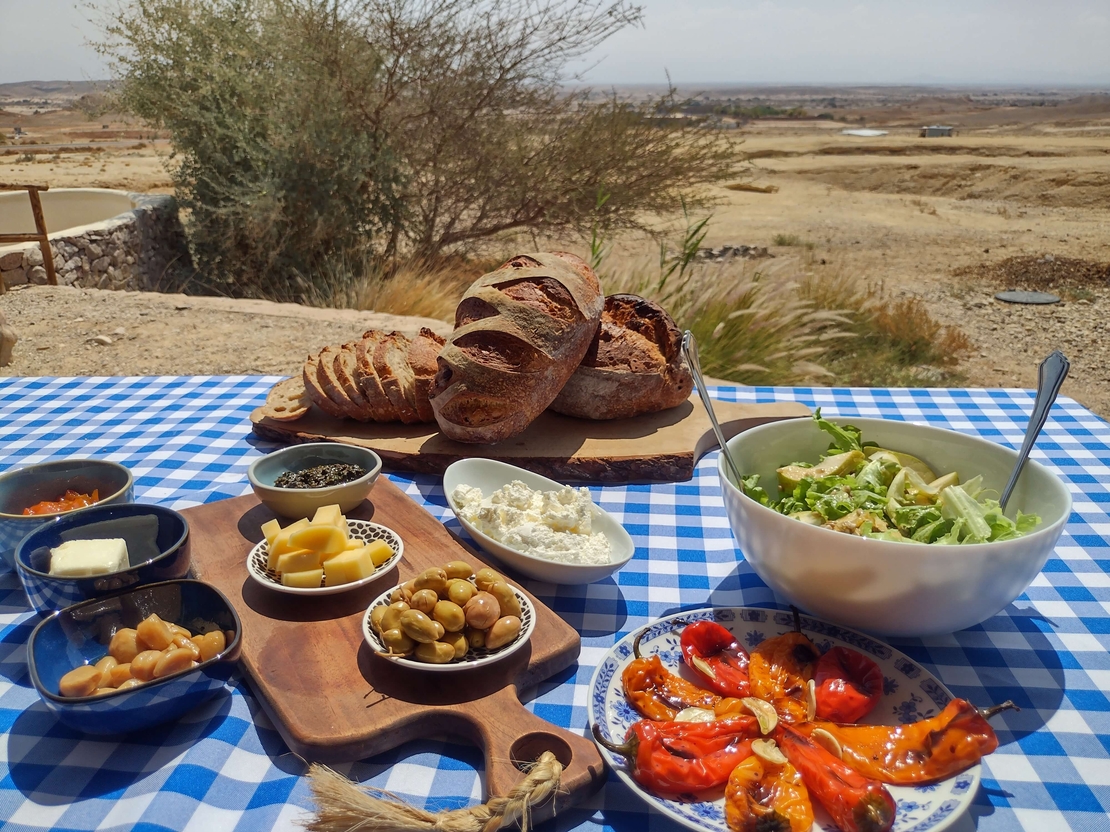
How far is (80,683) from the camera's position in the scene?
1075 millimetres

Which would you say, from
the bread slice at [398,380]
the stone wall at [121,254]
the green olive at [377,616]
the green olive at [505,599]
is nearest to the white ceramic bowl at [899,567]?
the green olive at [505,599]

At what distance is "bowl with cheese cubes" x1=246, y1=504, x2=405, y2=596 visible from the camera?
1.40 m

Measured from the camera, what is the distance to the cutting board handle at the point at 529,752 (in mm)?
1021

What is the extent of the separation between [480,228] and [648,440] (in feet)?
30.1

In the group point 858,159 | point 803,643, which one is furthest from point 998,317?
point 858,159

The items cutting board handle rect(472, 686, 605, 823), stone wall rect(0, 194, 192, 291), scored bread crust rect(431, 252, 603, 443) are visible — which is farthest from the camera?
stone wall rect(0, 194, 192, 291)

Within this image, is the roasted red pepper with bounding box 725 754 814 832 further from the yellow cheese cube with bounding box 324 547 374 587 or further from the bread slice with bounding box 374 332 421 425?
the bread slice with bounding box 374 332 421 425

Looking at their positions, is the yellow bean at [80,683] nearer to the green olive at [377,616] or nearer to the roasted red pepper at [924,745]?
the green olive at [377,616]

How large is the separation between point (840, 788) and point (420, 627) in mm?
630

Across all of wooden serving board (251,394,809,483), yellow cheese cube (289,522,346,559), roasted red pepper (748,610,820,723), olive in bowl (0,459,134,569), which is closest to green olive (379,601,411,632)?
yellow cheese cube (289,522,346,559)

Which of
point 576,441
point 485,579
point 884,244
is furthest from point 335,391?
point 884,244

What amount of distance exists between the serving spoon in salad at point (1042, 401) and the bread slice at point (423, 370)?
1.47 metres

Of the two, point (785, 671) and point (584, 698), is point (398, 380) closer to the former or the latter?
point (584, 698)

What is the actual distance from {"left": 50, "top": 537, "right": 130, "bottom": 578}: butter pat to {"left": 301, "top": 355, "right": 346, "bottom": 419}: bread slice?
1.04 m
